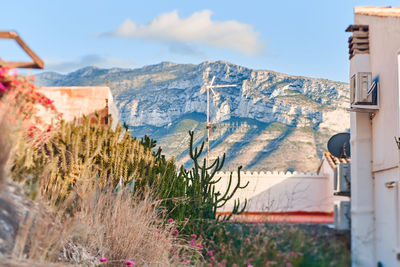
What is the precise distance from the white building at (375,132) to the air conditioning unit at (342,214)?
0.10m

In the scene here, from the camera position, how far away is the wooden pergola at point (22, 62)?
22.1 ft

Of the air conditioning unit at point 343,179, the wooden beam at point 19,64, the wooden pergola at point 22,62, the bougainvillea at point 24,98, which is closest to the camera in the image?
the wooden pergola at point 22,62

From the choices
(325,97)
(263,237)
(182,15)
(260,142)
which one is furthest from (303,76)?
(263,237)

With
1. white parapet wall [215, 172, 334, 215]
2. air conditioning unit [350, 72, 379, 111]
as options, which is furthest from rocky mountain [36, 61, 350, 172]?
air conditioning unit [350, 72, 379, 111]

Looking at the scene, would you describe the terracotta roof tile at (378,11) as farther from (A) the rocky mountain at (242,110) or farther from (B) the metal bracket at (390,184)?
(A) the rocky mountain at (242,110)

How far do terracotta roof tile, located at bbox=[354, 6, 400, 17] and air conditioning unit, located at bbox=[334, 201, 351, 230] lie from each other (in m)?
3.47

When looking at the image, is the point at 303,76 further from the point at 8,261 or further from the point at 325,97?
the point at 8,261

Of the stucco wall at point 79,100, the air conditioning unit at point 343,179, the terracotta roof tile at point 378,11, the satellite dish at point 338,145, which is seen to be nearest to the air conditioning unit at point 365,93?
the terracotta roof tile at point 378,11

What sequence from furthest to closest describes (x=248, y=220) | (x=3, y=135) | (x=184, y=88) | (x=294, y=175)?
(x=184, y=88), (x=294, y=175), (x=248, y=220), (x=3, y=135)

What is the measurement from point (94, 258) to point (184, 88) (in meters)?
94.9

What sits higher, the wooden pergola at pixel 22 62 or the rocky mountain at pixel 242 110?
the rocky mountain at pixel 242 110

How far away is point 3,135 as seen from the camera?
4684 mm

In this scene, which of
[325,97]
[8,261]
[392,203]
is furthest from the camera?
[325,97]

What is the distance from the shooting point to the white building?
8273mm
